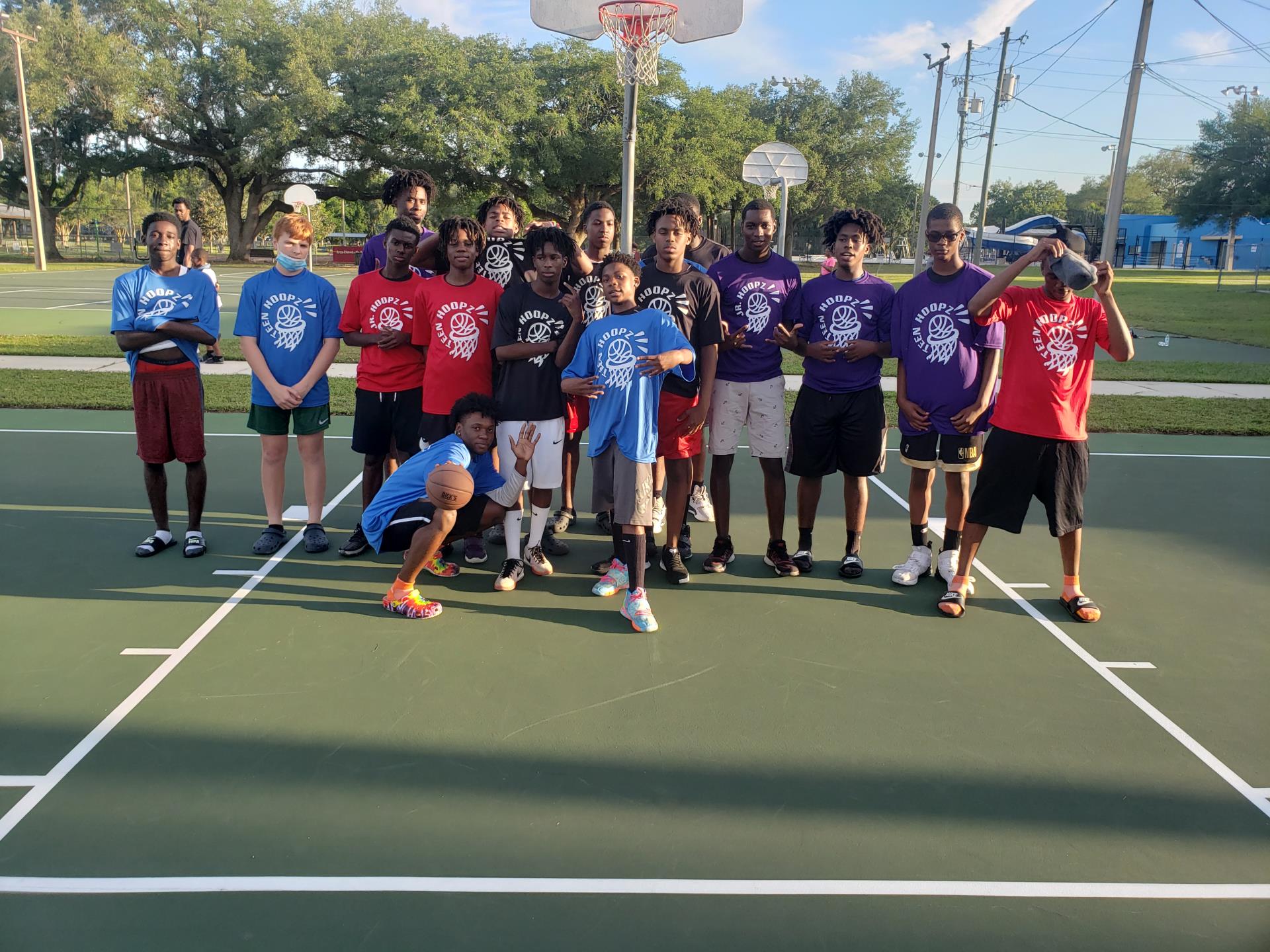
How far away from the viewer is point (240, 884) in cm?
268

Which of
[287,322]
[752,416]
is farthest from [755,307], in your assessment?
[287,322]

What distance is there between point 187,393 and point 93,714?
7.48 feet

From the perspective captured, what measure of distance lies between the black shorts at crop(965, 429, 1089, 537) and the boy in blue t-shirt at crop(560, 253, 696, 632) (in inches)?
64.2

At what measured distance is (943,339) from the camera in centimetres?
492

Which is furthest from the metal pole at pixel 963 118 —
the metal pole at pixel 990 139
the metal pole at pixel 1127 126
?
the metal pole at pixel 1127 126

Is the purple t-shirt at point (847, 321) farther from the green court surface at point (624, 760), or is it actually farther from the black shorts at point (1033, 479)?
the green court surface at point (624, 760)

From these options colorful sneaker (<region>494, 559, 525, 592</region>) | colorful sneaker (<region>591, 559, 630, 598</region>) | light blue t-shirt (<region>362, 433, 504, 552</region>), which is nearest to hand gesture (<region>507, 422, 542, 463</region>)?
light blue t-shirt (<region>362, 433, 504, 552</region>)

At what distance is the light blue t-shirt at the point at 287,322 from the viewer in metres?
5.32

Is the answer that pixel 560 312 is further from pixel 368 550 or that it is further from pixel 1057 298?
pixel 1057 298

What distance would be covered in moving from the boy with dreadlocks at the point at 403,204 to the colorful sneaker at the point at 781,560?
2807mm

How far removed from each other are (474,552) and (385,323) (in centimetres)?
143

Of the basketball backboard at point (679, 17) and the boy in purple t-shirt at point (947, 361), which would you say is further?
the basketball backboard at point (679, 17)

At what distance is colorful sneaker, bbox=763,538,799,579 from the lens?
5.38m

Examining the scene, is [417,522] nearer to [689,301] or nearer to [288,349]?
[288,349]
